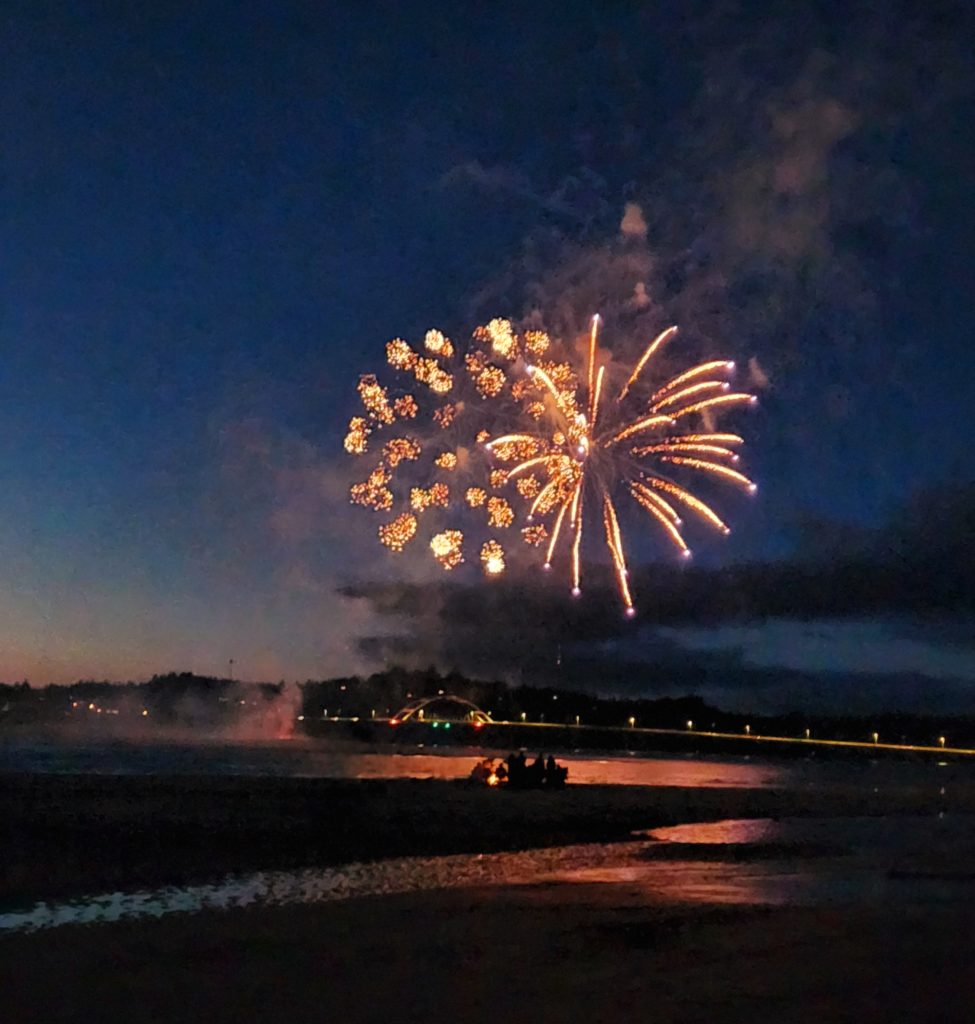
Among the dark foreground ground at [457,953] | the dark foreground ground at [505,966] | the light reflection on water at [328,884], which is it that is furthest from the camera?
the light reflection on water at [328,884]

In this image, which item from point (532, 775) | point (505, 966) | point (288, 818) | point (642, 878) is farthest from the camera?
point (532, 775)

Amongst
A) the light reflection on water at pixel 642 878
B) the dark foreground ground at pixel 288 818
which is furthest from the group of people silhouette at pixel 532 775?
the light reflection on water at pixel 642 878

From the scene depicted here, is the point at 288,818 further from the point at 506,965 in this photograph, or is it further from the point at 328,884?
the point at 506,965

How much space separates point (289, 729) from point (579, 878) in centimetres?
15515

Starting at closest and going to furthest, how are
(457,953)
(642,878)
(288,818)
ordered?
(457,953), (642,878), (288,818)

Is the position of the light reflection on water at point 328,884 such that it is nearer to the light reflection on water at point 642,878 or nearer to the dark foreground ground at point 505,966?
the light reflection on water at point 642,878

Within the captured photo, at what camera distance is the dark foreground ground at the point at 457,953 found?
482 inches

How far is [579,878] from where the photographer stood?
22.8 metres

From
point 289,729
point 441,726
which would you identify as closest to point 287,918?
point 441,726

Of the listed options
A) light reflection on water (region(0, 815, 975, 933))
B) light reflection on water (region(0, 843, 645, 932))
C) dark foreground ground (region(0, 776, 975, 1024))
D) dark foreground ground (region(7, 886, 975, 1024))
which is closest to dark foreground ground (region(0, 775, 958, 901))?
dark foreground ground (region(0, 776, 975, 1024))

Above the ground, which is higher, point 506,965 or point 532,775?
point 532,775

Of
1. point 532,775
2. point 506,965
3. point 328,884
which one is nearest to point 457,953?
point 506,965

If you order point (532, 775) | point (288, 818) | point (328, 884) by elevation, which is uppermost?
point (532, 775)

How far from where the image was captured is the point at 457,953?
1517 centimetres
